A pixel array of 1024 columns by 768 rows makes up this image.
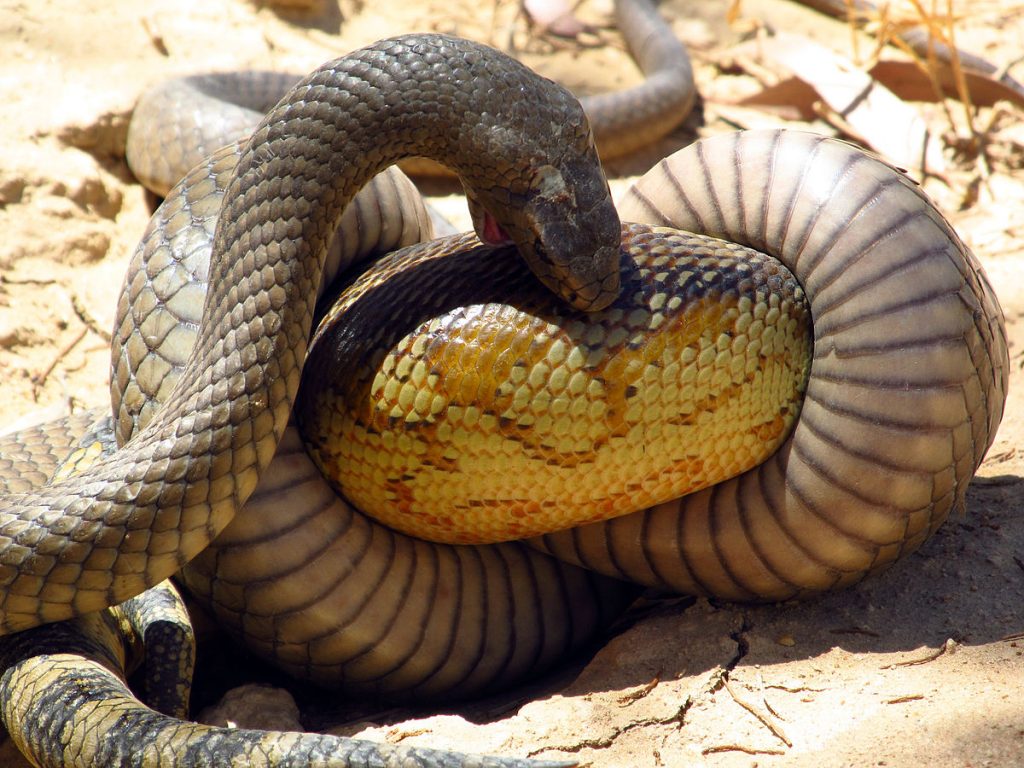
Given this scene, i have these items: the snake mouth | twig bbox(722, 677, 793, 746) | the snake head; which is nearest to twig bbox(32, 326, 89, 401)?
the snake mouth

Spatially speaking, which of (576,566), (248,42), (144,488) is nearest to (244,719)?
(144,488)

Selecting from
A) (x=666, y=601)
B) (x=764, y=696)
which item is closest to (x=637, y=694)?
(x=764, y=696)

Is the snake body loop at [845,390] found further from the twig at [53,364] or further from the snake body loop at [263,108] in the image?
the twig at [53,364]

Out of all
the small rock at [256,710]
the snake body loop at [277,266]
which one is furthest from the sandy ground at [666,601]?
the snake body loop at [277,266]

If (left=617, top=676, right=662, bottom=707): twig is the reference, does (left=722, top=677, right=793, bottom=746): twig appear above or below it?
above

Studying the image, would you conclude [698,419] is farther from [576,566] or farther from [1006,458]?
[1006,458]

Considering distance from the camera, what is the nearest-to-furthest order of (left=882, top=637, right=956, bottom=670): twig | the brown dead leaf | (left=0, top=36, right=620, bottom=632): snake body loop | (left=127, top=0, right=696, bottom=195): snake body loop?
(left=0, top=36, right=620, bottom=632): snake body loop < (left=882, top=637, right=956, bottom=670): twig < (left=127, top=0, right=696, bottom=195): snake body loop < the brown dead leaf

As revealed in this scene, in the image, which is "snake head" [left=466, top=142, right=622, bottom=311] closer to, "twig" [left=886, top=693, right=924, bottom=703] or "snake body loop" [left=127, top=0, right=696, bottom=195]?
"twig" [left=886, top=693, right=924, bottom=703]

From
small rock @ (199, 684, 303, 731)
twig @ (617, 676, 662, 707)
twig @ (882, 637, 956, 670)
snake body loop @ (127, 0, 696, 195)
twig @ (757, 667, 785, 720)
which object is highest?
snake body loop @ (127, 0, 696, 195)
